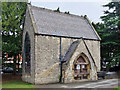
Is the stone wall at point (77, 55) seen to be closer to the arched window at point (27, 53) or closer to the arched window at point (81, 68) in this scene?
the arched window at point (81, 68)

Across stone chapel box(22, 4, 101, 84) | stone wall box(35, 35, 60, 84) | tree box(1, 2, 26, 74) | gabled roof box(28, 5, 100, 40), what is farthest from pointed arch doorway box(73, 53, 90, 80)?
tree box(1, 2, 26, 74)

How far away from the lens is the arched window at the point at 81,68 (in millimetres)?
18989

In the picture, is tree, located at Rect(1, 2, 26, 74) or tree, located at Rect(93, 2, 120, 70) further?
tree, located at Rect(93, 2, 120, 70)

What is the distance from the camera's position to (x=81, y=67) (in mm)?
19656

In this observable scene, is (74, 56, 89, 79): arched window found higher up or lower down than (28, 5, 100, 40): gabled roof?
lower down

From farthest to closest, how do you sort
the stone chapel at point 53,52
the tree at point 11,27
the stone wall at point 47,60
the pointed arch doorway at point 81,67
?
the tree at point 11,27 → the pointed arch doorway at point 81,67 → the stone chapel at point 53,52 → the stone wall at point 47,60

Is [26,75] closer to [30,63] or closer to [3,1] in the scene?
[30,63]

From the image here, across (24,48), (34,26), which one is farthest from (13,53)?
(34,26)

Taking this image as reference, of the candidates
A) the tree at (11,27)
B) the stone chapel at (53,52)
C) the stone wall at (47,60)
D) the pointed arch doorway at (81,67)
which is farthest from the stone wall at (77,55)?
the tree at (11,27)

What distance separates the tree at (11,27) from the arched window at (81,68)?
31.4 feet

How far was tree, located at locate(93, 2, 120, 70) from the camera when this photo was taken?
84.8 ft

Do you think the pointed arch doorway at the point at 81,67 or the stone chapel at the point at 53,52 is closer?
the stone chapel at the point at 53,52

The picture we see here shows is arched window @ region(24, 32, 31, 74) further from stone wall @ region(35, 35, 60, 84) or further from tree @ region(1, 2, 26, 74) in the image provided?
tree @ region(1, 2, 26, 74)

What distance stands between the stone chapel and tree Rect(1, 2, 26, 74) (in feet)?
11.4
